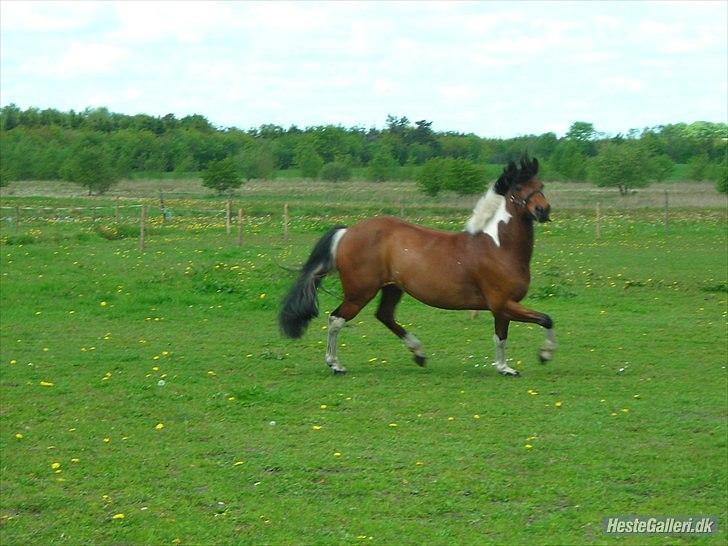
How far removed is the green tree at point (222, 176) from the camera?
48.0m

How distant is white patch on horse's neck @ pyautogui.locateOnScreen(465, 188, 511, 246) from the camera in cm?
1053

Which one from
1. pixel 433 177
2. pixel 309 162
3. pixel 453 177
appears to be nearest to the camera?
pixel 453 177

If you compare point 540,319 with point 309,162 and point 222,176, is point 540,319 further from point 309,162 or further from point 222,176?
point 309,162

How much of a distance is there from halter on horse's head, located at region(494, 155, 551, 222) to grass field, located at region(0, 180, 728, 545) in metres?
1.87

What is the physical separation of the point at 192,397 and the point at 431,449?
120 inches

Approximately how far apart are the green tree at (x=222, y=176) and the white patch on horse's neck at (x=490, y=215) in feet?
126

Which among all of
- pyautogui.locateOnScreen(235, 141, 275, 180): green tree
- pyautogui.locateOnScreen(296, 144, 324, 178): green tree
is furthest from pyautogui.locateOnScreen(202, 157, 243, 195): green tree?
pyautogui.locateOnScreen(296, 144, 324, 178): green tree

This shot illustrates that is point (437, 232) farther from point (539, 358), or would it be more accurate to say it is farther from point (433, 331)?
point (433, 331)

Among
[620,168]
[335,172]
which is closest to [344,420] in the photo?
[620,168]

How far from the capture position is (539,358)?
10234mm

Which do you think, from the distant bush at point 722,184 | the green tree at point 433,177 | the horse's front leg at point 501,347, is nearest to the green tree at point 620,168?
the distant bush at point 722,184

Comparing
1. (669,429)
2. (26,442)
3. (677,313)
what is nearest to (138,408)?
(26,442)

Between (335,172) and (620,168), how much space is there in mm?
18059

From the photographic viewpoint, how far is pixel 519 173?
1046 cm
